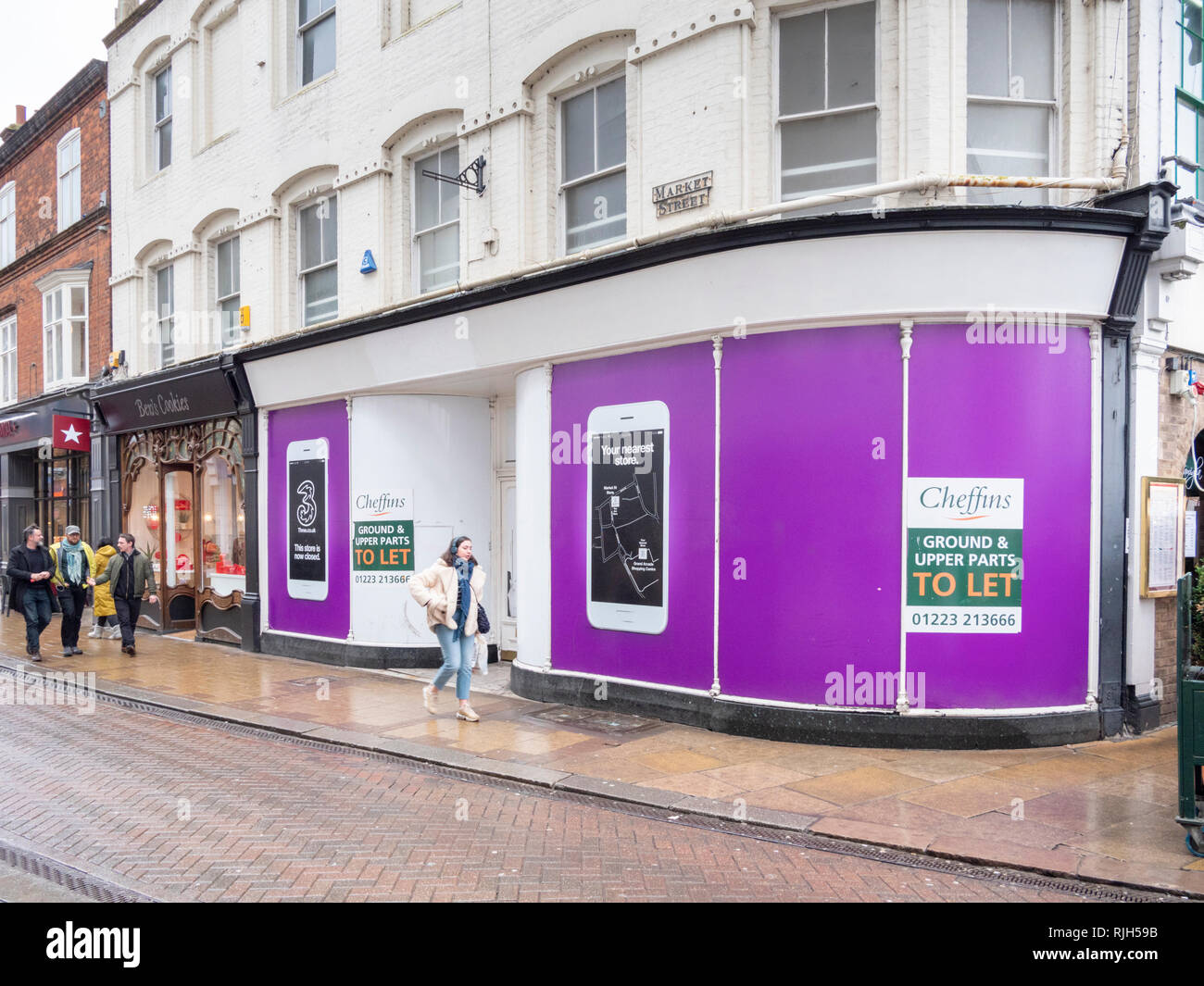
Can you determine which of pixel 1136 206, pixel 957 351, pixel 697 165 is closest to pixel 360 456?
pixel 697 165

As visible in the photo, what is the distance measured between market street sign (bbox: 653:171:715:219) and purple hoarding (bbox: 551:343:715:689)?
1359 mm

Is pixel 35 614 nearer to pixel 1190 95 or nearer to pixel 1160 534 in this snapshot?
pixel 1160 534

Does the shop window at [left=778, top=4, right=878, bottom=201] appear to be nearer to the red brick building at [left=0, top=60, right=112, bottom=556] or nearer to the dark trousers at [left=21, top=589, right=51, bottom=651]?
the dark trousers at [left=21, top=589, right=51, bottom=651]

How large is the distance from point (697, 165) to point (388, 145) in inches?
213

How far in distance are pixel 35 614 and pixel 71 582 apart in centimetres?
82

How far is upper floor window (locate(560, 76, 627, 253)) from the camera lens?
10.3m

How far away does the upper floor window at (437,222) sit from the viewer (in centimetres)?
A: 1227

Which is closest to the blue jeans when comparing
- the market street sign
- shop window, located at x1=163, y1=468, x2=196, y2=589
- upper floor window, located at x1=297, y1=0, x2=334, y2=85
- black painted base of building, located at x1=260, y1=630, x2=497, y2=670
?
black painted base of building, located at x1=260, y1=630, x2=497, y2=670

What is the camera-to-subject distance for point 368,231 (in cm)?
1308

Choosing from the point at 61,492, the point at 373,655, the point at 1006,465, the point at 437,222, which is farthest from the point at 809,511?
the point at 61,492

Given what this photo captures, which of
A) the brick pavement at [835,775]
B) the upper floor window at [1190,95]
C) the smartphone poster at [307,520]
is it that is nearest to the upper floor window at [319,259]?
the smartphone poster at [307,520]

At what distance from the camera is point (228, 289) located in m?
16.0
